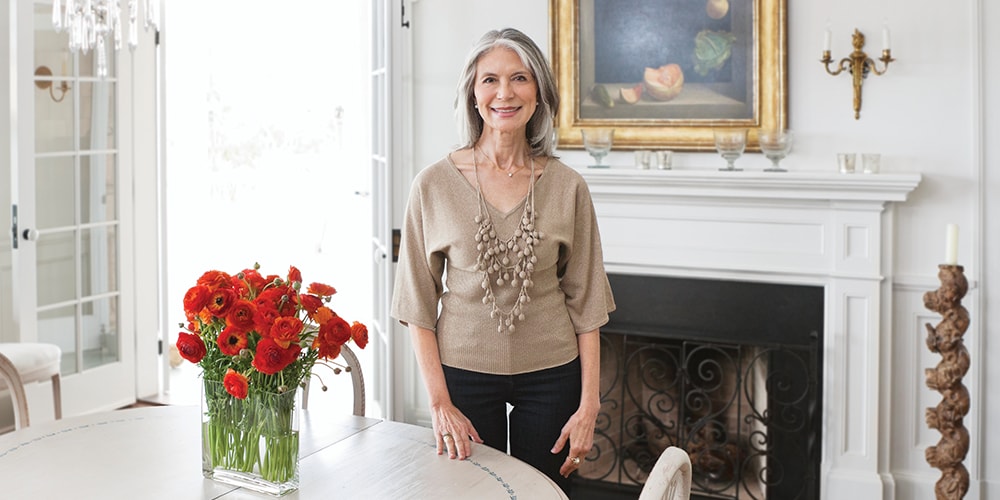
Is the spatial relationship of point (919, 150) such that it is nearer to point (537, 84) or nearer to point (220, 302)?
point (537, 84)

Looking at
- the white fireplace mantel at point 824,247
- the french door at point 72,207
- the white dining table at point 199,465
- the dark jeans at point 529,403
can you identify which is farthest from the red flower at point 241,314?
the french door at point 72,207

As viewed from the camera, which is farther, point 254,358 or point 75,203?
point 75,203

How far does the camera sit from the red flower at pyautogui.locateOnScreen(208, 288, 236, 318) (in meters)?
1.67

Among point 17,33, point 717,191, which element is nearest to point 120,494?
point 717,191

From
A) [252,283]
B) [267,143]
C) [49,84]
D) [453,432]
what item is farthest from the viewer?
[267,143]

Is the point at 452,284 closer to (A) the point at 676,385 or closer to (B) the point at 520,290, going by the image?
(B) the point at 520,290

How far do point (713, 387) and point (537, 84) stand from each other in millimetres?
2042

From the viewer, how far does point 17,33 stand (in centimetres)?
430

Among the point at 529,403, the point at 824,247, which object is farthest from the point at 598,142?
the point at 529,403

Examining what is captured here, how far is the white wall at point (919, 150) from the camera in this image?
331cm

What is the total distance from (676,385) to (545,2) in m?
1.54

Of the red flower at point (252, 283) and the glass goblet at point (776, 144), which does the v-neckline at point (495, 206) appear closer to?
the red flower at point (252, 283)

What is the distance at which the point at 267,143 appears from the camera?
7.42 m

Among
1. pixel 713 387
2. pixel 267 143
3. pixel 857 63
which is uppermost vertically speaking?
pixel 267 143
